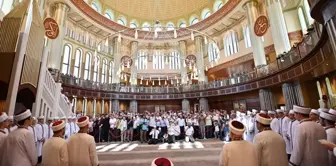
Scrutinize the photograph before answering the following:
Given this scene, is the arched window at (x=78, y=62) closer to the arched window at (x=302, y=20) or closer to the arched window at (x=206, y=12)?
the arched window at (x=206, y=12)

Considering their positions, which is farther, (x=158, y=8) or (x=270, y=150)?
(x=158, y=8)


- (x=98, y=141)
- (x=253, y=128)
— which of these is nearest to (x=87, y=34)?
(x=98, y=141)

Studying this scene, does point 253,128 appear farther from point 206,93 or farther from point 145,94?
point 145,94

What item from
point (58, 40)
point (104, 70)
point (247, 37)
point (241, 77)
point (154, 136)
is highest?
point (247, 37)

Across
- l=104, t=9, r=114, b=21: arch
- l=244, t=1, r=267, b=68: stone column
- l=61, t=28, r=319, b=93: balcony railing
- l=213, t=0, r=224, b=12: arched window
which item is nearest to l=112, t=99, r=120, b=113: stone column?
l=61, t=28, r=319, b=93: balcony railing

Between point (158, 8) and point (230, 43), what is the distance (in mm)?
11575

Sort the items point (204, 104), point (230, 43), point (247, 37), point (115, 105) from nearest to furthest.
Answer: point (247, 37) < point (204, 104) < point (115, 105) < point (230, 43)

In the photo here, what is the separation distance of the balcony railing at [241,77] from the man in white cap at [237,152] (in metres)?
6.67

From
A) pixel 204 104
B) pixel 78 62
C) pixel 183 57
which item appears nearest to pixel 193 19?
pixel 183 57

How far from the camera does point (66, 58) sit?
17.1 meters

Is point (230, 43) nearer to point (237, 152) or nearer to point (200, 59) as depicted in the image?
point (200, 59)

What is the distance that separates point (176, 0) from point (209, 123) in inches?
767

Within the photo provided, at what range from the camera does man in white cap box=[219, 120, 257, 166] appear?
6.17 feet

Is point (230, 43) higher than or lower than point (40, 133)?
higher
